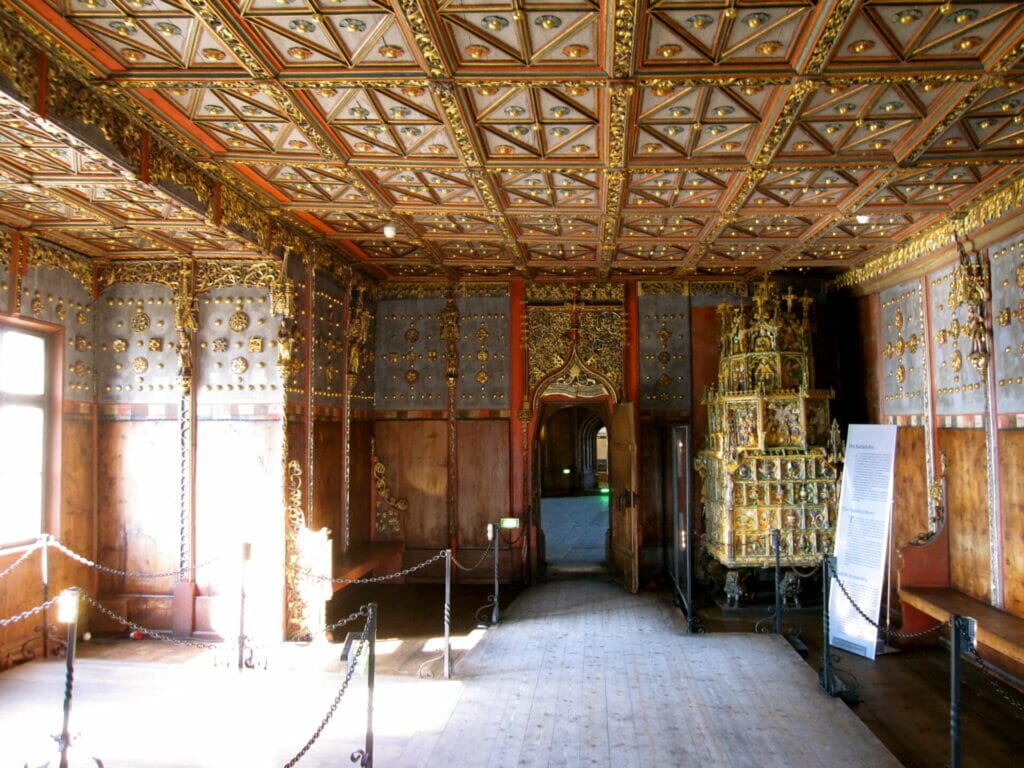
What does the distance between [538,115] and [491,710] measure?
4645 mm

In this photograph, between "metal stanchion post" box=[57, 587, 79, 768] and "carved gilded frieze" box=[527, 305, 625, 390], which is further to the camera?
"carved gilded frieze" box=[527, 305, 625, 390]

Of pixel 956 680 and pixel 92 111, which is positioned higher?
pixel 92 111

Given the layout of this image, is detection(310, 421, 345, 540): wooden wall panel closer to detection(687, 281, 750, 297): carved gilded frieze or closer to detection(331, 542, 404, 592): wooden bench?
detection(331, 542, 404, 592): wooden bench

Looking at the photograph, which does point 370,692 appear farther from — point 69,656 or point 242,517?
point 242,517

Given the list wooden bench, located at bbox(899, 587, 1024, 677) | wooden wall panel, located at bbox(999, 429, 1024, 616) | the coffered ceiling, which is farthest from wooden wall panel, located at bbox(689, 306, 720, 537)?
wooden wall panel, located at bbox(999, 429, 1024, 616)

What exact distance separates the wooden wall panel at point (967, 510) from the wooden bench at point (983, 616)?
20 cm

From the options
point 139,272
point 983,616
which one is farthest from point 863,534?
point 139,272

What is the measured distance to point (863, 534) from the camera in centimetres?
781

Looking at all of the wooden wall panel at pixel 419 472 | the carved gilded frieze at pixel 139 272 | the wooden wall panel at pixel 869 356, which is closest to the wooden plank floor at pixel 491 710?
the wooden wall panel at pixel 419 472

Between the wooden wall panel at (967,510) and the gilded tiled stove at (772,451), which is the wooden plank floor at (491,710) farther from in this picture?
the wooden wall panel at (967,510)

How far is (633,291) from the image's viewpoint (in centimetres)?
1059

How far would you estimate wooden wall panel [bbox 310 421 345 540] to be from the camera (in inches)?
327

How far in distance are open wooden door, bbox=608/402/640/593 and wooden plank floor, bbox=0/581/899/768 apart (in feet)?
6.49

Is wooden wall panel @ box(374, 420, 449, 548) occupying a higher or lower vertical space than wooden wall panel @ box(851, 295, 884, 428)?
lower
